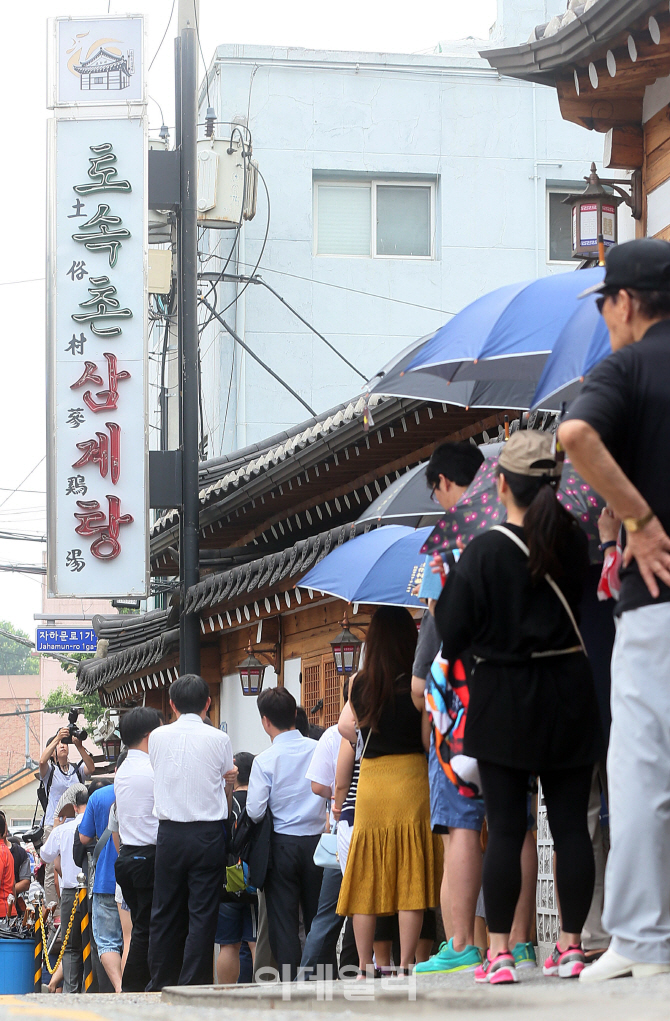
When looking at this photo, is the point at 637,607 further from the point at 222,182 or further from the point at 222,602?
the point at 222,182

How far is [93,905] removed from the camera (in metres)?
9.89

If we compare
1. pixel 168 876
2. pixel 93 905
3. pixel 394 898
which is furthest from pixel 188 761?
pixel 93 905

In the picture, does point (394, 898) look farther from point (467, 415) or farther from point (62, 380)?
point (62, 380)

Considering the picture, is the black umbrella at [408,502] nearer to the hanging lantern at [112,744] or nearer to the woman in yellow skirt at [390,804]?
the woman in yellow skirt at [390,804]

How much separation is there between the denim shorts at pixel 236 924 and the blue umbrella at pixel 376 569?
7.42ft

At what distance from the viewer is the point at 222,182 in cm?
1853

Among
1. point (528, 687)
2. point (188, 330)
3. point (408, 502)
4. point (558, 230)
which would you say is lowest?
point (528, 687)

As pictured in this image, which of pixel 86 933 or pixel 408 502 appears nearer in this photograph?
→ pixel 408 502

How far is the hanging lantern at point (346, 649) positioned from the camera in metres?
11.1

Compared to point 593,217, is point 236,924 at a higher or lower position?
lower

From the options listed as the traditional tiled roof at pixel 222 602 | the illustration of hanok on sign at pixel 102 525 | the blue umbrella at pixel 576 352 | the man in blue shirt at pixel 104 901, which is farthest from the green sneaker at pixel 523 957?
the illustration of hanok on sign at pixel 102 525

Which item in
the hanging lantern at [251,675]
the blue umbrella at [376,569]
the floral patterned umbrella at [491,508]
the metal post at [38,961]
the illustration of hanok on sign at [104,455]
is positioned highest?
the illustration of hanok on sign at [104,455]

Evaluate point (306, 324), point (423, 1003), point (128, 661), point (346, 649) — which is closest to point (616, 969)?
point (423, 1003)

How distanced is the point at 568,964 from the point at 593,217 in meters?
6.55
